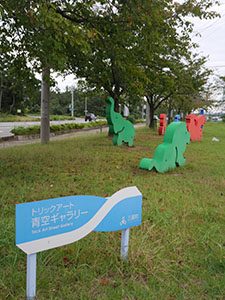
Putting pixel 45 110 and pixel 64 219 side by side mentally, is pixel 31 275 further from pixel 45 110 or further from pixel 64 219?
pixel 45 110

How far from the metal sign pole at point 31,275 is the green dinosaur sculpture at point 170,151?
5.09 m

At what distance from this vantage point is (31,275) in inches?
85.0

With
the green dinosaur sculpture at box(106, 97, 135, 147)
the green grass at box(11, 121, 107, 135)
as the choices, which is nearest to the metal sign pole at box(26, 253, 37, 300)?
the green dinosaur sculpture at box(106, 97, 135, 147)

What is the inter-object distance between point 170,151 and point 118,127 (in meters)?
4.24

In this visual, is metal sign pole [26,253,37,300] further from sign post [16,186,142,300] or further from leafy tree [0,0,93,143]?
leafy tree [0,0,93,143]

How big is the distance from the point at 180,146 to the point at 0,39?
4709mm

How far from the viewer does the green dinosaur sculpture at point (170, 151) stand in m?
7.19

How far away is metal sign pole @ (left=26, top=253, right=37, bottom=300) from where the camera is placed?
2.13 meters

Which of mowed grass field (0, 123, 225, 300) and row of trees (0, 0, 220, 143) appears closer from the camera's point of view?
mowed grass field (0, 123, 225, 300)

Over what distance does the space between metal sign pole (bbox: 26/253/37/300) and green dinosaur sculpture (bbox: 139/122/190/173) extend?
509 cm

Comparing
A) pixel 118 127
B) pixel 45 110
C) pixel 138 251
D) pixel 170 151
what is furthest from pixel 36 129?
pixel 138 251

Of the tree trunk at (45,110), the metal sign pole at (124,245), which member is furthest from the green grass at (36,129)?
the metal sign pole at (124,245)

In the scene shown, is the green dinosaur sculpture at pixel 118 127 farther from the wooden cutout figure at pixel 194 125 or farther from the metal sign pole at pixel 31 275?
the metal sign pole at pixel 31 275

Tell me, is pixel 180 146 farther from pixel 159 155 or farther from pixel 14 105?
pixel 14 105
